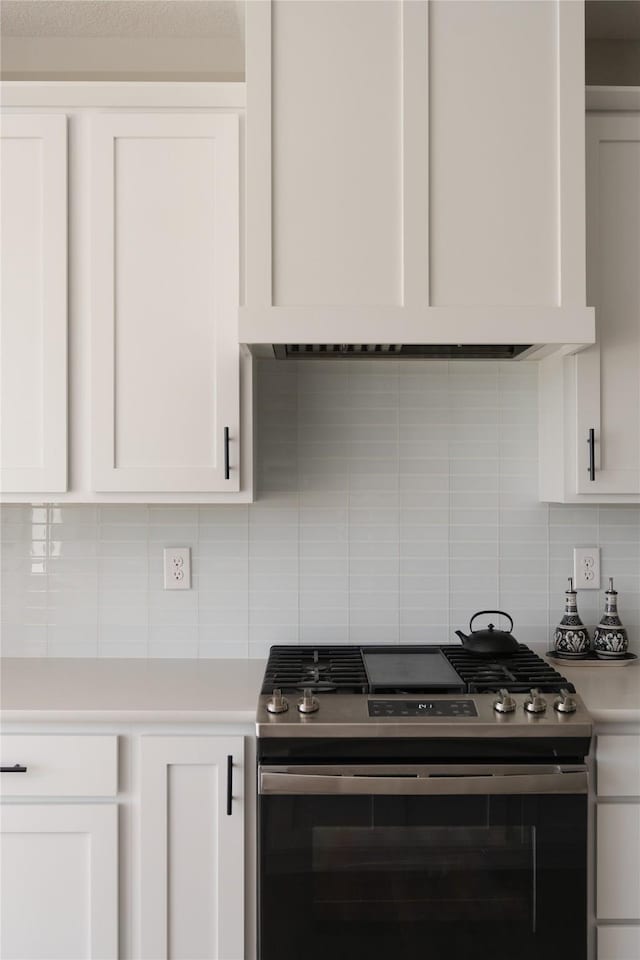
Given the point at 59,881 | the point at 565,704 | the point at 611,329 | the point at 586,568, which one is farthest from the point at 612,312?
the point at 59,881

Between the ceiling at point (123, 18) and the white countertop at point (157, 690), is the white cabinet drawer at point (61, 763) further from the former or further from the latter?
the ceiling at point (123, 18)

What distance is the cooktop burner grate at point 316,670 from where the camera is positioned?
1881 mm

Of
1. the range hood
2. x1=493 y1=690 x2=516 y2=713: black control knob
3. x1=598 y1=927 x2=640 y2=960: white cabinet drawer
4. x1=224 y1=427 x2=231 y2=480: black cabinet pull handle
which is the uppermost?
the range hood

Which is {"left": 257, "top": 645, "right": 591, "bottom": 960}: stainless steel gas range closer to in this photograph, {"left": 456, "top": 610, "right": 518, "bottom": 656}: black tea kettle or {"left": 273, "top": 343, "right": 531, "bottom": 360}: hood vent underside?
{"left": 456, "top": 610, "right": 518, "bottom": 656}: black tea kettle

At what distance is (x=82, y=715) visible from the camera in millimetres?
1794

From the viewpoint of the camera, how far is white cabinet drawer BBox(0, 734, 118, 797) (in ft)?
5.89

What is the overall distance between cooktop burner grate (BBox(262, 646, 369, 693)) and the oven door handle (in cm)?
22

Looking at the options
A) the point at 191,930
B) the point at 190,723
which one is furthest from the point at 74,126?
the point at 191,930

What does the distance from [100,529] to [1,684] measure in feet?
1.70

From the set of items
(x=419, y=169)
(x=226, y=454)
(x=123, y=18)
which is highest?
(x=123, y=18)

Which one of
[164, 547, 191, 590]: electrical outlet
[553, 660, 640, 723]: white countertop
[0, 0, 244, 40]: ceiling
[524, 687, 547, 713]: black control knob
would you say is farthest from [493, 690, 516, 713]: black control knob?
[0, 0, 244, 40]: ceiling

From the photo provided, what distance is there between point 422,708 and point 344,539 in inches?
27.5

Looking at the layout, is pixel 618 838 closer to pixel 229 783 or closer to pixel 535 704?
pixel 535 704

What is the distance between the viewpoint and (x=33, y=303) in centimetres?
200
